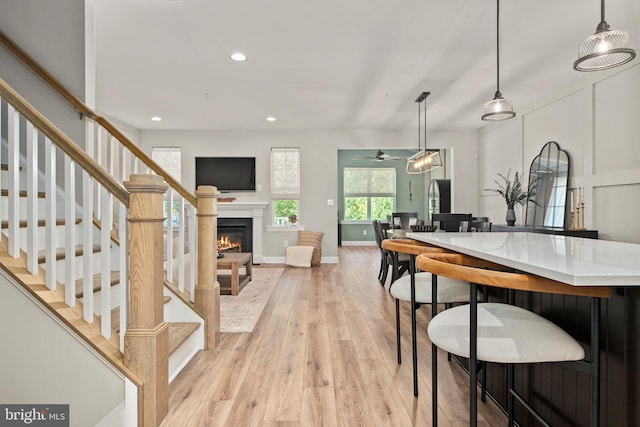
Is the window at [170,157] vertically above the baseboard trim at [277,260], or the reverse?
the window at [170,157]

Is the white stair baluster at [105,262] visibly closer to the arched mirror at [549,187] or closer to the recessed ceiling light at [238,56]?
the recessed ceiling light at [238,56]

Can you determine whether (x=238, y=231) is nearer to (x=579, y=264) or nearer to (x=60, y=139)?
(x=60, y=139)

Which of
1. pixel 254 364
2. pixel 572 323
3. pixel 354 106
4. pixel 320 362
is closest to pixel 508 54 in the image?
pixel 354 106

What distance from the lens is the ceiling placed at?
8.93 ft

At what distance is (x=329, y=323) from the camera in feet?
10.4

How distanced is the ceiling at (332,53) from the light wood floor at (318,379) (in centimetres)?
263

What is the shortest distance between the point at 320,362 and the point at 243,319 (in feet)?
3.81

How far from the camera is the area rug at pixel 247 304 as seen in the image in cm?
309

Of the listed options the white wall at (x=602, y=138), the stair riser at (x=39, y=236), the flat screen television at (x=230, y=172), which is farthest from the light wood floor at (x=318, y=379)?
the flat screen television at (x=230, y=172)

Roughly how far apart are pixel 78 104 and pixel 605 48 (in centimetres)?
345

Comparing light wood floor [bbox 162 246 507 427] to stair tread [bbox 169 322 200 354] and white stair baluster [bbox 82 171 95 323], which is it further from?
white stair baluster [bbox 82 171 95 323]

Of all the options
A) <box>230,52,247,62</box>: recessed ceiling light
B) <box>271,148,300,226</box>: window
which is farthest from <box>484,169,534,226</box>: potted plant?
<box>230,52,247,62</box>: recessed ceiling light

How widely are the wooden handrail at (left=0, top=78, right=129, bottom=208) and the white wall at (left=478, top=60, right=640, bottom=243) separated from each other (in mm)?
4545

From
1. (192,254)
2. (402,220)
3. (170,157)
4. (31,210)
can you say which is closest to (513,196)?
(402,220)
